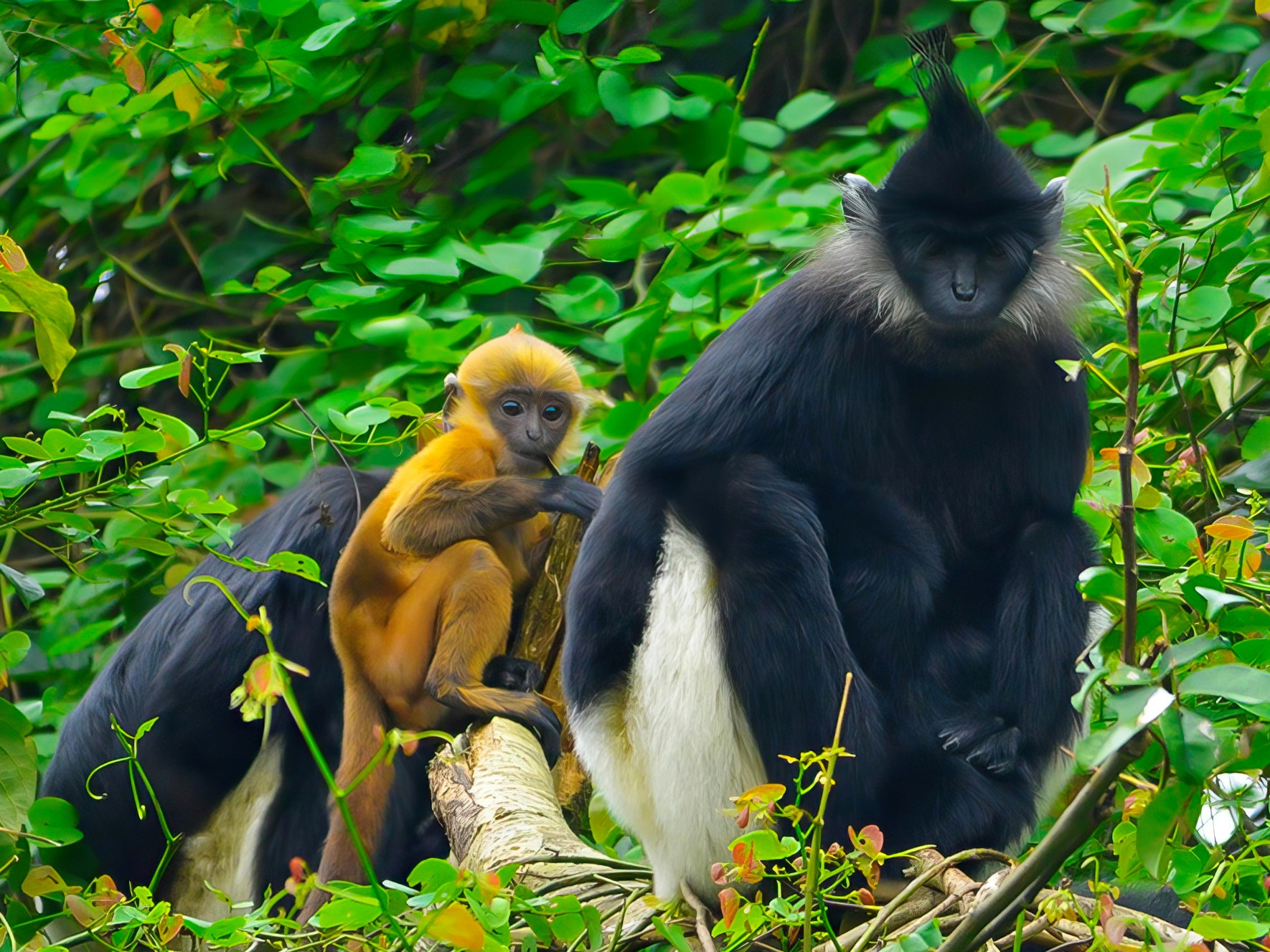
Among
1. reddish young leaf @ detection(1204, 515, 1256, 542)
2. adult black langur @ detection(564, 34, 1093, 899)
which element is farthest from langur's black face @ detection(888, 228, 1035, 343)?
reddish young leaf @ detection(1204, 515, 1256, 542)

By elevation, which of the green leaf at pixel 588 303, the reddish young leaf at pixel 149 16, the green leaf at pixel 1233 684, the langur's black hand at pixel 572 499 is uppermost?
the reddish young leaf at pixel 149 16

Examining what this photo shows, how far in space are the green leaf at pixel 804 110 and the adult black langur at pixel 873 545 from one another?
1.55m

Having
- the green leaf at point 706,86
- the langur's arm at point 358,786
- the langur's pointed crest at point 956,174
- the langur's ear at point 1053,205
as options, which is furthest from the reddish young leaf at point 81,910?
the green leaf at point 706,86

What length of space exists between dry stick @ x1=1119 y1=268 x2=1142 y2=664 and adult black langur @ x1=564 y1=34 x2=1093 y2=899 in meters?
0.89

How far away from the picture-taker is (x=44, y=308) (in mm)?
1919

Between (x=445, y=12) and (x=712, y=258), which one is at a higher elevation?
(x=445, y=12)

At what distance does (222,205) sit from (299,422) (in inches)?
46.1

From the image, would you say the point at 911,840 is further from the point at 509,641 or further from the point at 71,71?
the point at 71,71

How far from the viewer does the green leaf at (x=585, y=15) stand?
3.74 meters

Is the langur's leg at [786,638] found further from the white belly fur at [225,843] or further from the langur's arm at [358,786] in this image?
the white belly fur at [225,843]

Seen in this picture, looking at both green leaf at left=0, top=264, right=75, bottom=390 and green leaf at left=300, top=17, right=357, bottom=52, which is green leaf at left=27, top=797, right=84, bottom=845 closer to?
green leaf at left=0, top=264, right=75, bottom=390

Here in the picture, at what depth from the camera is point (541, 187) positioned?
446 cm

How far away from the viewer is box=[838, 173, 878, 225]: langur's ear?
2461 mm

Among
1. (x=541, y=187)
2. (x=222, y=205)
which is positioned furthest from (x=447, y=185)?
(x=222, y=205)
